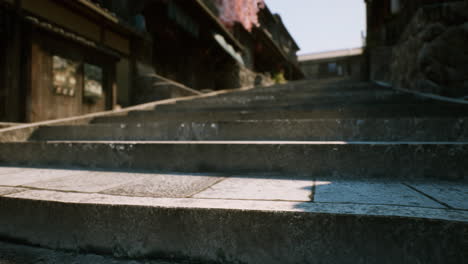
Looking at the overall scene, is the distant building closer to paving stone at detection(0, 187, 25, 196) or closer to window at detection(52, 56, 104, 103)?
window at detection(52, 56, 104, 103)

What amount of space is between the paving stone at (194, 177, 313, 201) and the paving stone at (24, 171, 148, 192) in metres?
0.65

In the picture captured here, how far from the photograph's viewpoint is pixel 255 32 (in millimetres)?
15773

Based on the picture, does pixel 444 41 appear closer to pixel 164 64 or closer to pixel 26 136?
pixel 26 136

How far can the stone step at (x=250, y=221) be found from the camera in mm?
877

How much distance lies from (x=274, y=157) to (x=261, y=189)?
43 cm

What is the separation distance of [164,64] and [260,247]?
33.2 ft

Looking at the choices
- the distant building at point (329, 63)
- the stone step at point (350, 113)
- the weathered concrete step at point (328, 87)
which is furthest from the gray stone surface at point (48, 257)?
the distant building at point (329, 63)

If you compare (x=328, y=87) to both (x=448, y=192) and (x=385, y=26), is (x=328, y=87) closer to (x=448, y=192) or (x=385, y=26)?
(x=448, y=192)

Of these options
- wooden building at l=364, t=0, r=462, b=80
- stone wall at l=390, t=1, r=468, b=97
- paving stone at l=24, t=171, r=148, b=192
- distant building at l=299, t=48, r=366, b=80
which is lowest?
paving stone at l=24, t=171, r=148, b=192

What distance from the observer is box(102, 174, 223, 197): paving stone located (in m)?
1.31

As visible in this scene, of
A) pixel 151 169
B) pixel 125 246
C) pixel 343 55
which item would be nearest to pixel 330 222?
pixel 125 246

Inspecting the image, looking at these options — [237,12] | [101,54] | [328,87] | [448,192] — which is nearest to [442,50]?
[328,87]

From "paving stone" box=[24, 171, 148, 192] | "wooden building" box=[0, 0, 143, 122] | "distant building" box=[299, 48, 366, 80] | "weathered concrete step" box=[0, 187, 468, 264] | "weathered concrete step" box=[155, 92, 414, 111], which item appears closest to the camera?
"weathered concrete step" box=[0, 187, 468, 264]

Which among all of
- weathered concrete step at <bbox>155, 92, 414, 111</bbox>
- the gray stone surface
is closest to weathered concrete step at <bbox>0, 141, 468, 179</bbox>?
the gray stone surface
